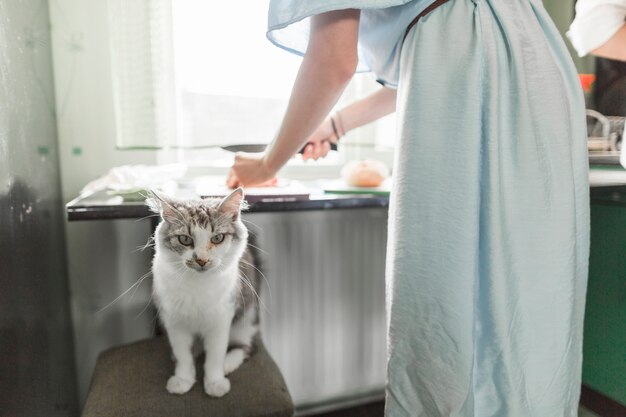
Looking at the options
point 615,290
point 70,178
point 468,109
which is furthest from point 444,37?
point 70,178

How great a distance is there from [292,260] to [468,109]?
35.4 inches

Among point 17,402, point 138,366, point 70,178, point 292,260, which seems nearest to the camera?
point 17,402

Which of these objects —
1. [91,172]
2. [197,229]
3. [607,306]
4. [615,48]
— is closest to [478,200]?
[197,229]

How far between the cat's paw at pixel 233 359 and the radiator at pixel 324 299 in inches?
17.9

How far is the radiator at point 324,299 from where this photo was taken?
4.34 feet

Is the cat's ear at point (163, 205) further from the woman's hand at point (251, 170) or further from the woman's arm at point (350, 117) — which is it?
the woman's arm at point (350, 117)

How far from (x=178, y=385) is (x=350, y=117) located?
0.70 metres

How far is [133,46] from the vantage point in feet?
3.57

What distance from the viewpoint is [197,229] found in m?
0.58

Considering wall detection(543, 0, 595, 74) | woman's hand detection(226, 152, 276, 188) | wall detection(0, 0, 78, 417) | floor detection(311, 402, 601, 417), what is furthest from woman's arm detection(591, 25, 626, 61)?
floor detection(311, 402, 601, 417)

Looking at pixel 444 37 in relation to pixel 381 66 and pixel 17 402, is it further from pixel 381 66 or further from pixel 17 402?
pixel 17 402

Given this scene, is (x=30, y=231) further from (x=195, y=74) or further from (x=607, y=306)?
(x=607, y=306)

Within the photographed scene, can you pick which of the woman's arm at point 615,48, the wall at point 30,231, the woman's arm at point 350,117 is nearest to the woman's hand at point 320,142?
the woman's arm at point 350,117

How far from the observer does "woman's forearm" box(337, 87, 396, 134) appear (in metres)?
0.93
